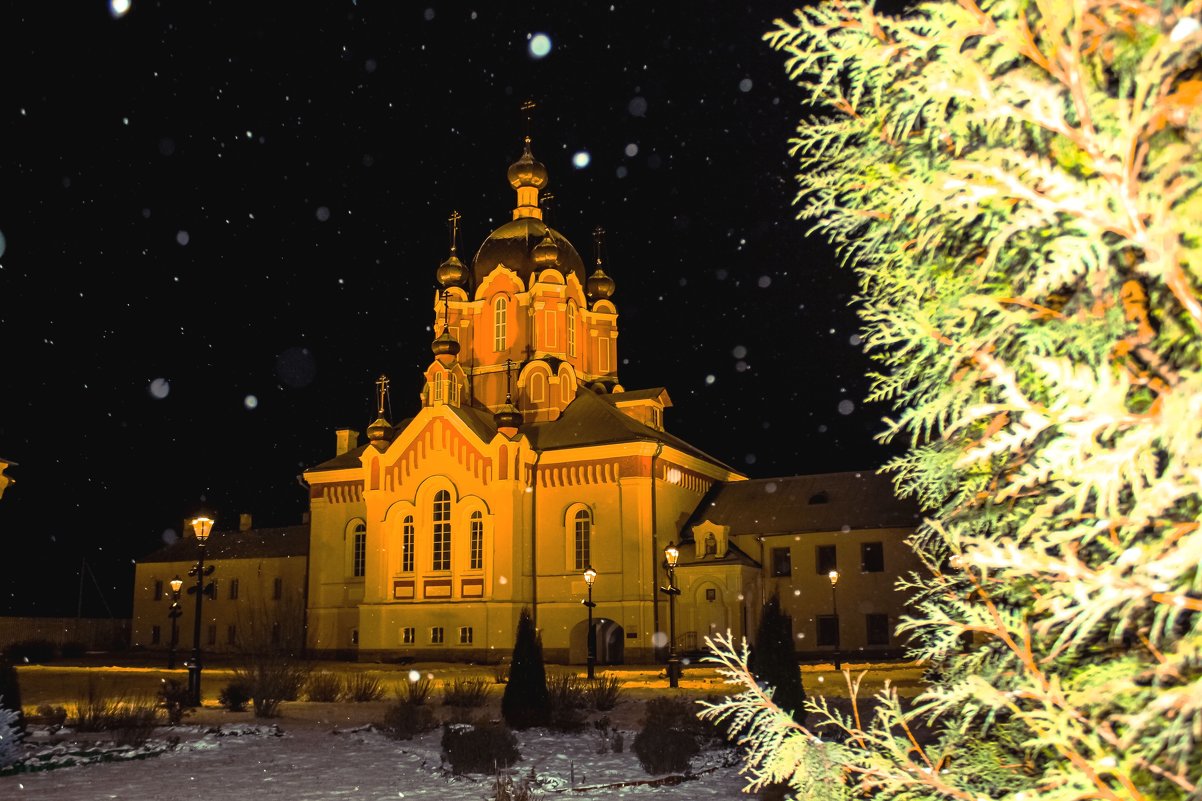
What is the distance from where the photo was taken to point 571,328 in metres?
43.7

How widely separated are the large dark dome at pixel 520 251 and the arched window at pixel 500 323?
1329 millimetres

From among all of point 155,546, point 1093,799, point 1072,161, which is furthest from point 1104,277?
point 155,546

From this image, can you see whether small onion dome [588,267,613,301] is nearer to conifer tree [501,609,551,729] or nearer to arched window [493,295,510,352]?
arched window [493,295,510,352]

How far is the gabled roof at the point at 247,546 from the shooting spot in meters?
49.5

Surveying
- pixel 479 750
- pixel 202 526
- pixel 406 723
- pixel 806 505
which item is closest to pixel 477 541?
pixel 806 505

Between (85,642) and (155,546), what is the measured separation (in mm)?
19098

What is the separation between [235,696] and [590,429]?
70.4 feet

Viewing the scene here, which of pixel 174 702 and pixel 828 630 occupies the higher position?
pixel 828 630

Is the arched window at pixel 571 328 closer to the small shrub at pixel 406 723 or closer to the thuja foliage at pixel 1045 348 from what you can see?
the small shrub at pixel 406 723

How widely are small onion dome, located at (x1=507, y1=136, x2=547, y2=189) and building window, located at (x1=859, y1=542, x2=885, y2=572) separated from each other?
22242 millimetres

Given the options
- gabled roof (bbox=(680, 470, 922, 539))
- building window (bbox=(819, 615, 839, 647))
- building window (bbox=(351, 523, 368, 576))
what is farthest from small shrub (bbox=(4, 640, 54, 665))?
building window (bbox=(819, 615, 839, 647))

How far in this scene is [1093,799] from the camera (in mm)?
3205

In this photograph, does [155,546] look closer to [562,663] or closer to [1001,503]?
[562,663]

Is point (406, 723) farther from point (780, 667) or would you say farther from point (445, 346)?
point (445, 346)
